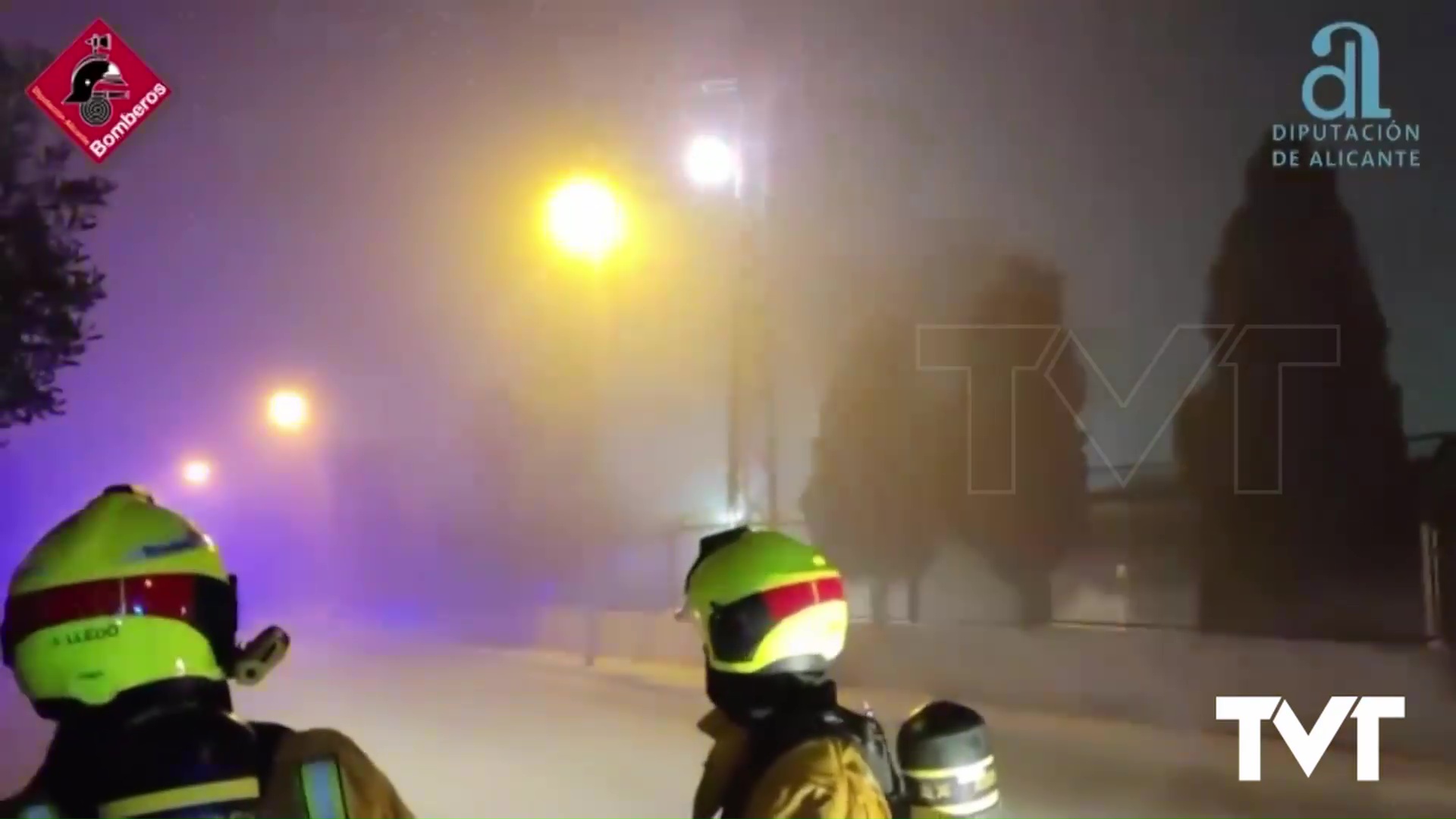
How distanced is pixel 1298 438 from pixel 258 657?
5.71m

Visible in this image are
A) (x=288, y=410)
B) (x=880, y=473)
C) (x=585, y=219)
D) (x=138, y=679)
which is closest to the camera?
(x=138, y=679)

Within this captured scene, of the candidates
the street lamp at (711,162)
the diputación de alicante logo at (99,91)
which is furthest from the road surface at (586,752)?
the street lamp at (711,162)

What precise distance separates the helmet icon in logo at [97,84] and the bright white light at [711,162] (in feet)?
6.31

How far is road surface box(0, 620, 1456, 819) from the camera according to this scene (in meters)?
3.96

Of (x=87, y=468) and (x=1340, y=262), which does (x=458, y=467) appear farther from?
(x=1340, y=262)

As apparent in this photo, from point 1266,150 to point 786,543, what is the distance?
170 inches

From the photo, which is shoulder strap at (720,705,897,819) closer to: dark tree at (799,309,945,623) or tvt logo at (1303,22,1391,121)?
tvt logo at (1303,22,1391,121)

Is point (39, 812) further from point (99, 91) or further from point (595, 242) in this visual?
point (595, 242)

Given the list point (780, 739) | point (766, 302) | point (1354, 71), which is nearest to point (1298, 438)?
point (1354, 71)

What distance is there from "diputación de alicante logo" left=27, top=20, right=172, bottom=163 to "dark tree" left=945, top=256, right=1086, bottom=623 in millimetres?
3617

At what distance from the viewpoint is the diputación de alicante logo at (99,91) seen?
3.64 meters

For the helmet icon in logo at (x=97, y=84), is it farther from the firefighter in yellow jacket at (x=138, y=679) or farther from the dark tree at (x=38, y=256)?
the firefighter in yellow jacket at (x=138, y=679)

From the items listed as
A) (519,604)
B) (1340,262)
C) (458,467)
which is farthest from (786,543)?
(1340,262)

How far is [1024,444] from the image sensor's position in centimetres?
661
